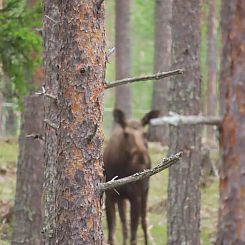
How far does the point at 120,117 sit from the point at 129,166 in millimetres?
807

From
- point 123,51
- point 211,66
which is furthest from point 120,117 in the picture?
point 211,66

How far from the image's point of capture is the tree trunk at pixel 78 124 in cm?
479

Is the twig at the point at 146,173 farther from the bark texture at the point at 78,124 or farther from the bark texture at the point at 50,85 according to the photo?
the bark texture at the point at 50,85

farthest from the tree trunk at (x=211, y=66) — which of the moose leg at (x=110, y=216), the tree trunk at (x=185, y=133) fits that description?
the tree trunk at (x=185, y=133)

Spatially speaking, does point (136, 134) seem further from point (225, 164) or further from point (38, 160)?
point (225, 164)

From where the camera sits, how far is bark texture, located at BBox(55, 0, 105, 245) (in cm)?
479

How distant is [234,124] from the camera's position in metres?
3.68

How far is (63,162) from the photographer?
15.8ft

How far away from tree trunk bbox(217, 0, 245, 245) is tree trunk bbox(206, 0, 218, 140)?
24.7m

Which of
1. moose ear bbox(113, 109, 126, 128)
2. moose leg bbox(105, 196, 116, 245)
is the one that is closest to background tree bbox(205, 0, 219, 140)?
moose ear bbox(113, 109, 126, 128)

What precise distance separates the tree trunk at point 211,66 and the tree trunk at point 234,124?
2470 centimetres

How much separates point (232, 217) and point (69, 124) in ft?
4.87

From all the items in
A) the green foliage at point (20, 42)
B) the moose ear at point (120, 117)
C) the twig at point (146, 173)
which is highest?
the green foliage at point (20, 42)

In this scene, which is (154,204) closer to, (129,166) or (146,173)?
(129,166)
